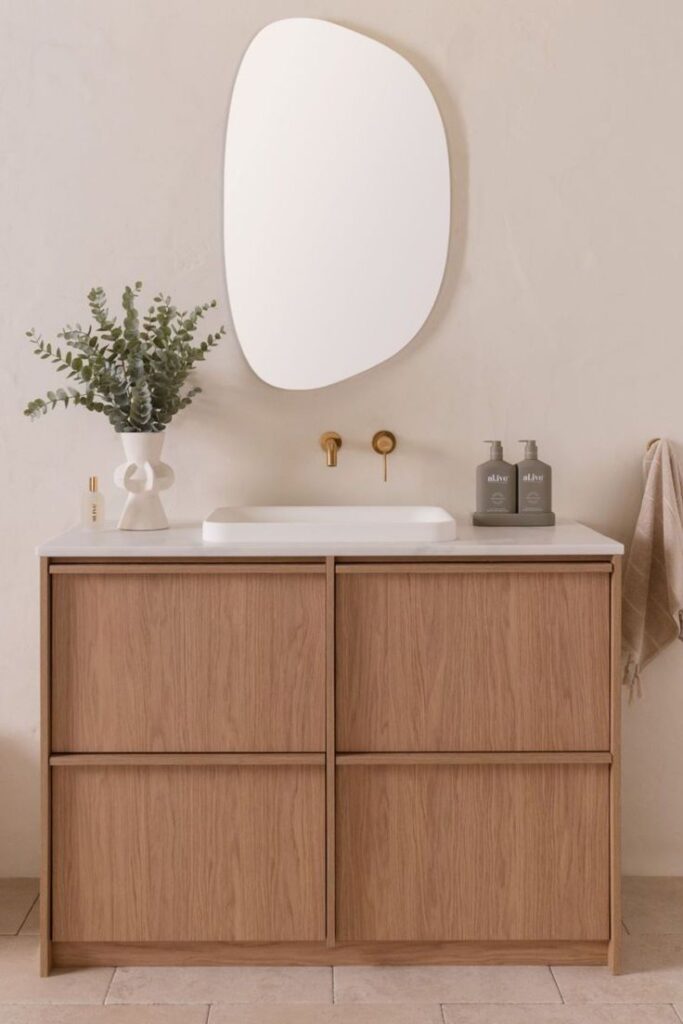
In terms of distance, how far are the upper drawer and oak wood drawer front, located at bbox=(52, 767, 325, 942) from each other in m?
0.08

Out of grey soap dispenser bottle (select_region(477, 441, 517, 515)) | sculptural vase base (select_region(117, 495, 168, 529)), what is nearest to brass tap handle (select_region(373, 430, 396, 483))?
grey soap dispenser bottle (select_region(477, 441, 517, 515))

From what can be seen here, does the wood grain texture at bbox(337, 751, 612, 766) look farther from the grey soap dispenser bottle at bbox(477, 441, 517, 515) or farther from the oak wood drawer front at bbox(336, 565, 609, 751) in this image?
the grey soap dispenser bottle at bbox(477, 441, 517, 515)

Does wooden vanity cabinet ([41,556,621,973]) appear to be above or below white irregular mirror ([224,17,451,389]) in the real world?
below

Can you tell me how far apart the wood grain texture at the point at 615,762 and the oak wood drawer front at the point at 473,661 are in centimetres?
2

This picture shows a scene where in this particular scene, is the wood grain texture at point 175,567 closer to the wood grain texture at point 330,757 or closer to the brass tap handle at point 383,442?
the wood grain texture at point 330,757

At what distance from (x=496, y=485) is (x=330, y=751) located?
2.46ft

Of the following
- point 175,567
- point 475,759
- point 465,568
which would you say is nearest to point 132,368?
point 175,567

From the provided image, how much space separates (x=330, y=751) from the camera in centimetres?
216

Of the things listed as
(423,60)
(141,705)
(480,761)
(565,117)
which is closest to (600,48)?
(565,117)

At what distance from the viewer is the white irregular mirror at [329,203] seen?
8.32 feet

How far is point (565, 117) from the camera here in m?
2.55

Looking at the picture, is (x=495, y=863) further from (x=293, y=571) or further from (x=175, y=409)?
(x=175, y=409)

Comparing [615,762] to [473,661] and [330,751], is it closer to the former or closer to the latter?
[473,661]

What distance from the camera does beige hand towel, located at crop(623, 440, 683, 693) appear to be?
2.45m
